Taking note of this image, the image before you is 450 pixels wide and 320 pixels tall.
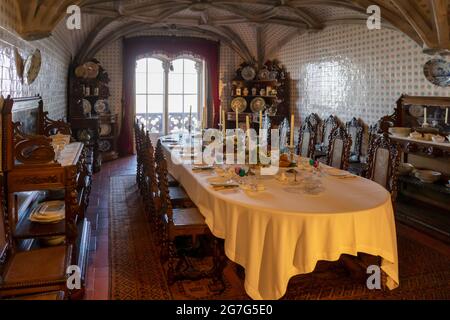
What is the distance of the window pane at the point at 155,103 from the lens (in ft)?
38.5

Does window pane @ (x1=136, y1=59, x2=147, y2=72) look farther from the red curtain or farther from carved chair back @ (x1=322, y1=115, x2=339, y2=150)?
carved chair back @ (x1=322, y1=115, x2=339, y2=150)

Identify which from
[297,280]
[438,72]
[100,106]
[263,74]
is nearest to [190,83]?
[263,74]

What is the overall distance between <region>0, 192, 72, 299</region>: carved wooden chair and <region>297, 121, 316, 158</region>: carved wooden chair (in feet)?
13.7

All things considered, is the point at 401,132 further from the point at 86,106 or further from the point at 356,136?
the point at 86,106

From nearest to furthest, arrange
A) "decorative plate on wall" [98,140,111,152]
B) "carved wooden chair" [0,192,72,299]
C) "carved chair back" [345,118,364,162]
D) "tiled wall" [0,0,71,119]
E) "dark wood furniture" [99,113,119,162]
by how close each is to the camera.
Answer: "carved wooden chair" [0,192,72,299] < "tiled wall" [0,0,71,119] < "carved chair back" [345,118,364,162] < "dark wood furniture" [99,113,119,162] < "decorative plate on wall" [98,140,111,152]

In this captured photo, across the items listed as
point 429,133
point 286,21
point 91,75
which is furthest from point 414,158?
point 91,75

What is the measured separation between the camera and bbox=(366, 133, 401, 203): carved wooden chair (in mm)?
4113

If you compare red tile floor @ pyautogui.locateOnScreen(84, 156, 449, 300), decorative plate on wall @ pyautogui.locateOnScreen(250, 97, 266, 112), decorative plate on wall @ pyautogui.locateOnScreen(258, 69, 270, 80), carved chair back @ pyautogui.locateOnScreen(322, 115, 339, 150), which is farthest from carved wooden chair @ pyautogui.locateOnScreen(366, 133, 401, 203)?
decorative plate on wall @ pyautogui.locateOnScreen(250, 97, 266, 112)

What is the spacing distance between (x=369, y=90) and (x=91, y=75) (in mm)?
6329

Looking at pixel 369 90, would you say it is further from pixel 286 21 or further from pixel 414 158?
pixel 286 21

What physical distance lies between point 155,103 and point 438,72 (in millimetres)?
7773

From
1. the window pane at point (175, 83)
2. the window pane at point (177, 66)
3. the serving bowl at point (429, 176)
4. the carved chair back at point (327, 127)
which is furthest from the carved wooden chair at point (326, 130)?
the window pane at point (177, 66)

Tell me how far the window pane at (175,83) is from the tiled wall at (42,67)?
326cm

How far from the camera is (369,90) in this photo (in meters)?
7.31
